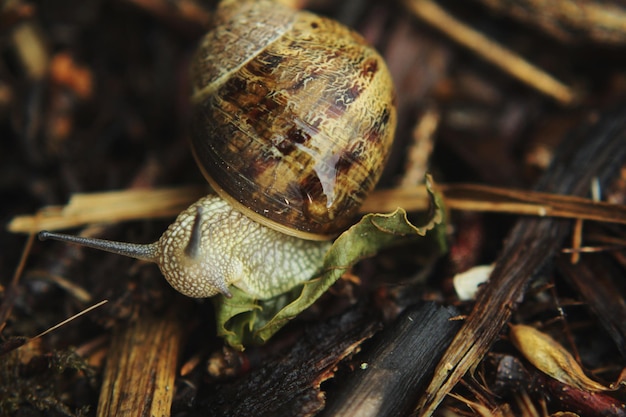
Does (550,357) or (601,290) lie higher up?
(601,290)

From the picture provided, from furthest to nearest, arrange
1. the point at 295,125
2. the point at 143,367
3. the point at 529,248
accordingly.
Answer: the point at 529,248
the point at 143,367
the point at 295,125

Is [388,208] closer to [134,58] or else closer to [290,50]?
[290,50]

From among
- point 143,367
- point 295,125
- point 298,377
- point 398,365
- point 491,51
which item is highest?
point 491,51

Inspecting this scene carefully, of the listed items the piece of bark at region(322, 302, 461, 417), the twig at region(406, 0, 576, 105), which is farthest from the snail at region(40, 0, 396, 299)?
the twig at region(406, 0, 576, 105)

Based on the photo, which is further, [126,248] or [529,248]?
[529,248]

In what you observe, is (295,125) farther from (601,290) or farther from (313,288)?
(601,290)

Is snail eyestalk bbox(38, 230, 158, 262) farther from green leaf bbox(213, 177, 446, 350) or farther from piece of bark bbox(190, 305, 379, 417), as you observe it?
piece of bark bbox(190, 305, 379, 417)

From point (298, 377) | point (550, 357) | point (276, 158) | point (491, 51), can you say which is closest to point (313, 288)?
point (298, 377)

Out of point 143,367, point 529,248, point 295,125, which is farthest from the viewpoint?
point 529,248
